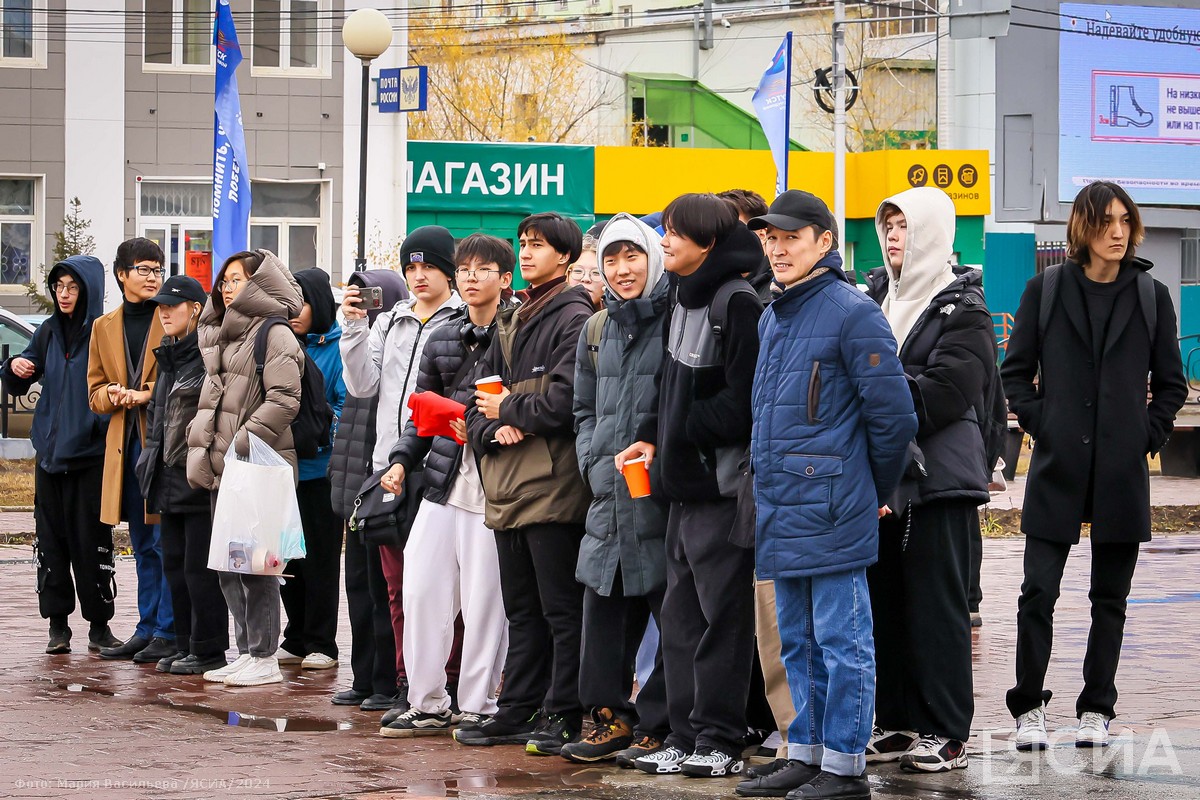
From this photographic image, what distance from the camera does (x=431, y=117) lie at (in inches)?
1864

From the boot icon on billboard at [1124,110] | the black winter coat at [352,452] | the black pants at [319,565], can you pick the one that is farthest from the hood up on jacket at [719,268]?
the boot icon on billboard at [1124,110]

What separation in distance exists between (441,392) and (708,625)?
1.94 meters

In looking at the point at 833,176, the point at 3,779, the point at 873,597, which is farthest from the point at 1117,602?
the point at 833,176

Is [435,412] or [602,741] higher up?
[435,412]

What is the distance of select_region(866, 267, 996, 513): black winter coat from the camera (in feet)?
21.7

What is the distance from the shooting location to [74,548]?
33.3ft

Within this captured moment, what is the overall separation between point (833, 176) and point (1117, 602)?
30.5 metres

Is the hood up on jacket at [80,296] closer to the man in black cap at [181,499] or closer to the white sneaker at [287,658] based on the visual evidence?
the man in black cap at [181,499]

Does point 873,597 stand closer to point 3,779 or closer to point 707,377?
point 707,377

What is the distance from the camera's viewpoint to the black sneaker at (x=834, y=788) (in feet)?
19.8

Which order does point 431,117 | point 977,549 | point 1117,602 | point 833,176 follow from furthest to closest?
point 431,117 < point 833,176 < point 977,549 < point 1117,602

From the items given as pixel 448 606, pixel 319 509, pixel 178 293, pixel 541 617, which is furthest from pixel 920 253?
pixel 178 293

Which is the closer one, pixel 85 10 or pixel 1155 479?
pixel 1155 479

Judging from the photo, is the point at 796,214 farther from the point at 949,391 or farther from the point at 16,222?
the point at 16,222
